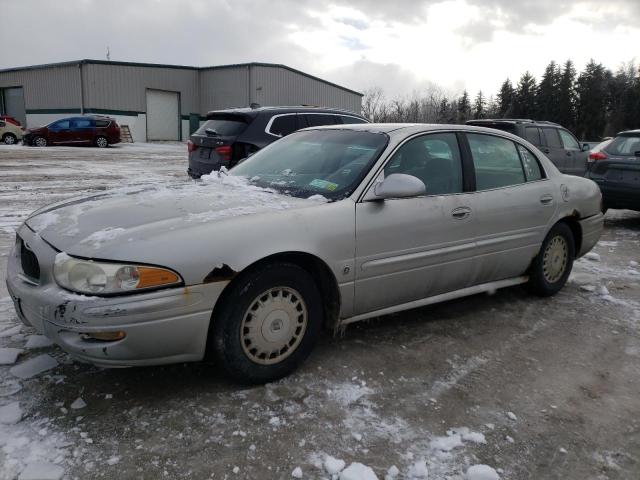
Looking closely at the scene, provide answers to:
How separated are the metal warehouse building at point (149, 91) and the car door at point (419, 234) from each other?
31458mm

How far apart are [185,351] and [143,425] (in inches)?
16.1

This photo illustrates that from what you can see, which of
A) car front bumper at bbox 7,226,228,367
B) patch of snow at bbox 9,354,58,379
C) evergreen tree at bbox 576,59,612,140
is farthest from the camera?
evergreen tree at bbox 576,59,612,140

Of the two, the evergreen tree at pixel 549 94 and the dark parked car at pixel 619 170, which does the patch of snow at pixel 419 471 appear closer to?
the dark parked car at pixel 619 170

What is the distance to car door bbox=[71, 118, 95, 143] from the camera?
→ 1040 inches

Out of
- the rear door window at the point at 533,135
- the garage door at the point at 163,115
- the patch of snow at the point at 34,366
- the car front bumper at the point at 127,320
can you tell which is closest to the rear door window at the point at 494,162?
the car front bumper at the point at 127,320

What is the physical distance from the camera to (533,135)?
11938mm

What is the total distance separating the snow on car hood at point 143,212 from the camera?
2.84 metres

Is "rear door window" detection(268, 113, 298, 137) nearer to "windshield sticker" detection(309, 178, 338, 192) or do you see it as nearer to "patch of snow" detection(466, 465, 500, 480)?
"windshield sticker" detection(309, 178, 338, 192)

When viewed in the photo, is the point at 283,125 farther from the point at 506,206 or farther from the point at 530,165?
the point at 506,206

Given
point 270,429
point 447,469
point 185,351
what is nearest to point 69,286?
point 185,351

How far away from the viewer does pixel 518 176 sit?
182 inches

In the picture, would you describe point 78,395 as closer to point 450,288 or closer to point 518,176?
point 450,288

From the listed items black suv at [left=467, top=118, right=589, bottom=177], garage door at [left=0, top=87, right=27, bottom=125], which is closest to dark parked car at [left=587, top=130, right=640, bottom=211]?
black suv at [left=467, top=118, right=589, bottom=177]

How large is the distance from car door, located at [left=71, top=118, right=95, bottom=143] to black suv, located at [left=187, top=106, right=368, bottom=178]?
20196 mm
